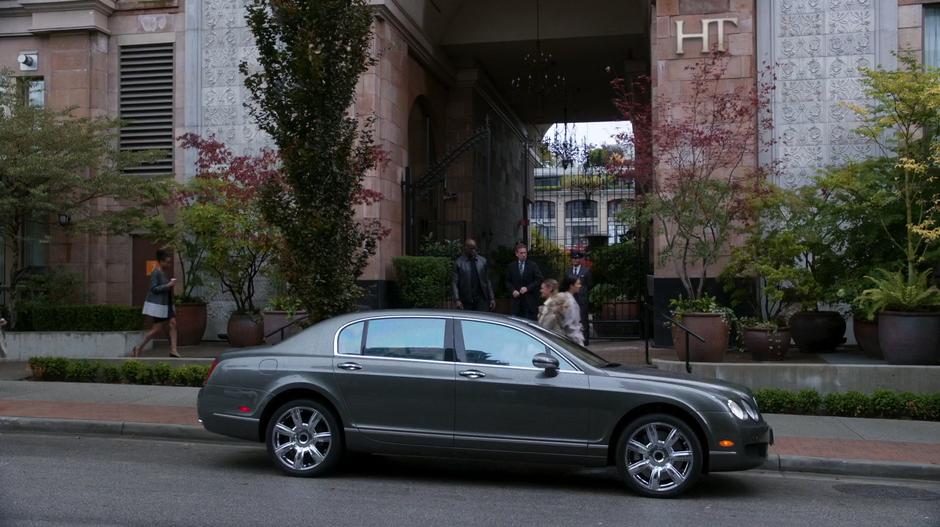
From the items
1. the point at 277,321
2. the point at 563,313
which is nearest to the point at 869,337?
the point at 563,313

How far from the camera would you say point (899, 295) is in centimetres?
1153

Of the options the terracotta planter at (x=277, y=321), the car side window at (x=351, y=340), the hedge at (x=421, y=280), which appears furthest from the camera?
the hedge at (x=421, y=280)

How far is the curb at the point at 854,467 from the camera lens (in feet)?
27.4

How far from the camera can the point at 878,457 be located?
8.69 meters

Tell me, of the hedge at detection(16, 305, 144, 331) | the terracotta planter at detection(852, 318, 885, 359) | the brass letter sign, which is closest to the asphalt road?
the terracotta planter at detection(852, 318, 885, 359)

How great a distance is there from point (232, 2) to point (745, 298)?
10580mm

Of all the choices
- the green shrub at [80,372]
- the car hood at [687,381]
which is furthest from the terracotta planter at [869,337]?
the green shrub at [80,372]

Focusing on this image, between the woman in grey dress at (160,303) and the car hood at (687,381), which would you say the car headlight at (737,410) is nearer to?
the car hood at (687,381)

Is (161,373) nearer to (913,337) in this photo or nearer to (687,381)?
(687,381)

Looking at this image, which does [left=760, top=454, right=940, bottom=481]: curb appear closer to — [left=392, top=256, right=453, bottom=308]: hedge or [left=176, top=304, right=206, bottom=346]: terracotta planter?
[left=392, top=256, right=453, bottom=308]: hedge

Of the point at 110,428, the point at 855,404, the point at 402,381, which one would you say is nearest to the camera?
the point at 402,381

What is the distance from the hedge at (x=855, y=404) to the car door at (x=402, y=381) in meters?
5.11

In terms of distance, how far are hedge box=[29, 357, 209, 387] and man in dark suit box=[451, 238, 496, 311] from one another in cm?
421

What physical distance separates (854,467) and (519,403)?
345 cm
